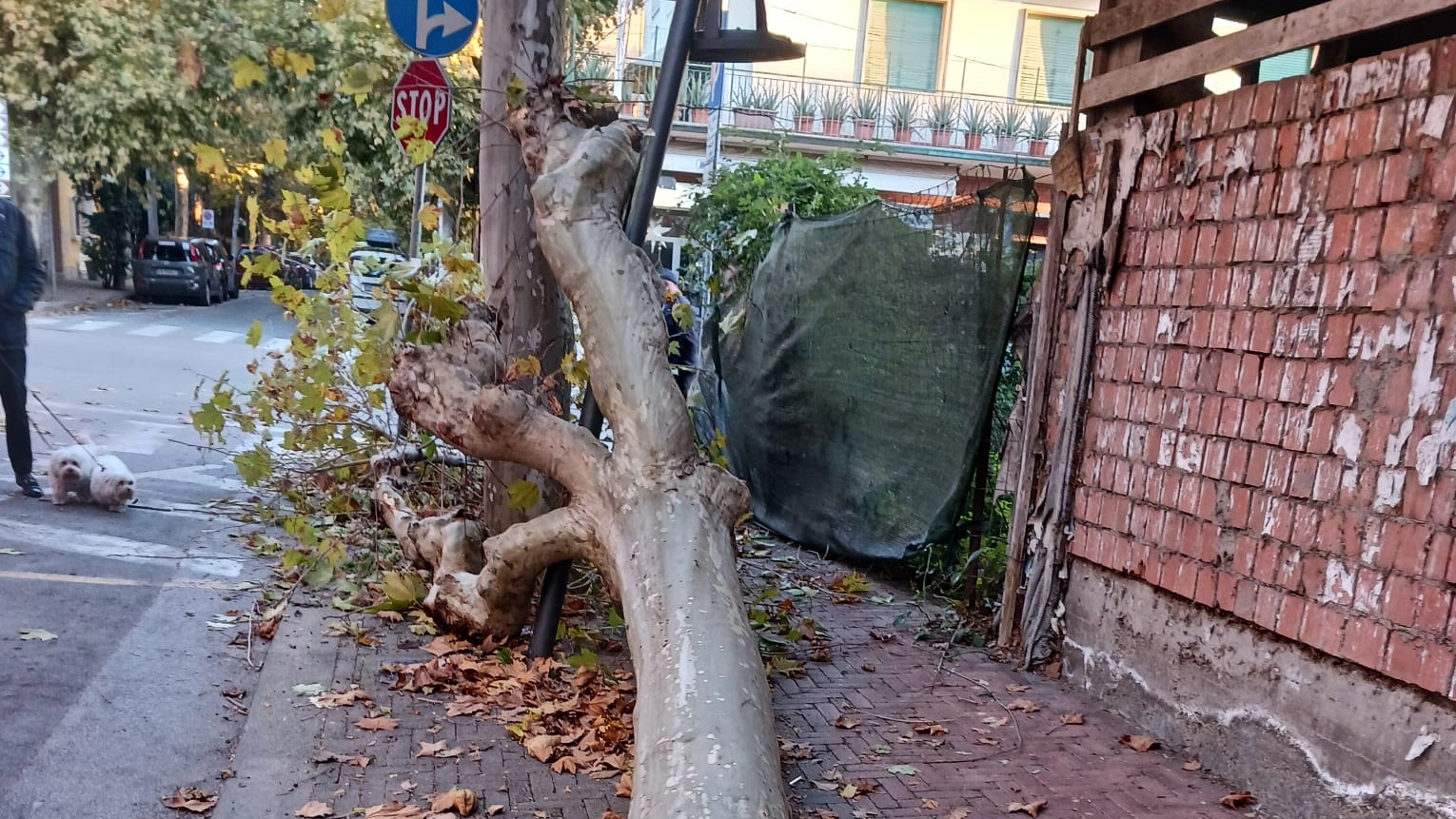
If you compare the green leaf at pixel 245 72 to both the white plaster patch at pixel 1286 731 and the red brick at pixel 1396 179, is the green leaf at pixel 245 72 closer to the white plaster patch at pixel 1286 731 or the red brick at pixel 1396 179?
the red brick at pixel 1396 179

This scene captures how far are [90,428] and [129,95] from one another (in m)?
13.4

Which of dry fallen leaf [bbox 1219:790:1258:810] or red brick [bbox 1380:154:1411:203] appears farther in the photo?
dry fallen leaf [bbox 1219:790:1258:810]

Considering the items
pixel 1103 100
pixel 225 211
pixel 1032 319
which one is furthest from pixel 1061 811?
pixel 225 211

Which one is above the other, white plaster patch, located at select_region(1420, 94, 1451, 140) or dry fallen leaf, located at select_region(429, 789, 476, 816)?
white plaster patch, located at select_region(1420, 94, 1451, 140)

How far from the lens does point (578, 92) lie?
4.79 m

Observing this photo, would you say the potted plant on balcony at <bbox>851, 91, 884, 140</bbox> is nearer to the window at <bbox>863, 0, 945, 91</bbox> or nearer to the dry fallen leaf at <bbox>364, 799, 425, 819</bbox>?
Result: the window at <bbox>863, 0, 945, 91</bbox>

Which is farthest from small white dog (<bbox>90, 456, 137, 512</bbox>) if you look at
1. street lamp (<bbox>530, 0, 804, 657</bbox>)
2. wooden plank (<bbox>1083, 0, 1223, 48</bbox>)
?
wooden plank (<bbox>1083, 0, 1223, 48</bbox>)

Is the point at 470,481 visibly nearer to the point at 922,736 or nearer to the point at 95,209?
the point at 922,736

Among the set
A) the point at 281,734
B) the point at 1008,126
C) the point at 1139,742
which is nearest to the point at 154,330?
the point at 1008,126

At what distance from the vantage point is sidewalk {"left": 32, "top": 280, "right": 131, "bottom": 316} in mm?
21875

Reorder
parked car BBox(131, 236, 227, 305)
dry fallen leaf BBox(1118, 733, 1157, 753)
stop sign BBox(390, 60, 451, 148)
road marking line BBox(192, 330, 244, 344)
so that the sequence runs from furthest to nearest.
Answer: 1. parked car BBox(131, 236, 227, 305)
2. road marking line BBox(192, 330, 244, 344)
3. stop sign BBox(390, 60, 451, 148)
4. dry fallen leaf BBox(1118, 733, 1157, 753)

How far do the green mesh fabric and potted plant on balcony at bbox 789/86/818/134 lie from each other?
13216mm

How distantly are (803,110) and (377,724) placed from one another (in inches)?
714

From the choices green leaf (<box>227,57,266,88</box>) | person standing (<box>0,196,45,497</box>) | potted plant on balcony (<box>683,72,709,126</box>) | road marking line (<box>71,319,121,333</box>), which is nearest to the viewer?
green leaf (<box>227,57,266,88</box>)
